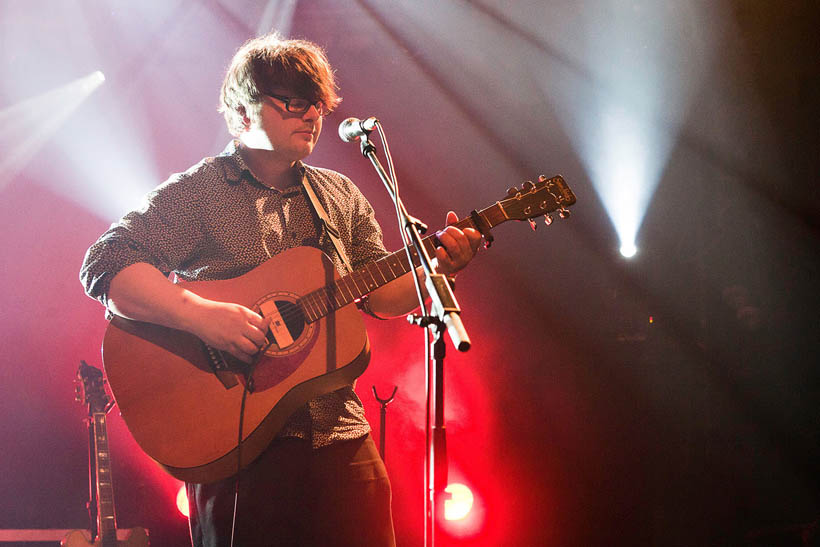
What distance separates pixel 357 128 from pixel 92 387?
2752mm

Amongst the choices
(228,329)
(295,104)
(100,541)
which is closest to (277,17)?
(295,104)

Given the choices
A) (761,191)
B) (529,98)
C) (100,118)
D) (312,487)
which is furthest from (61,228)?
(761,191)

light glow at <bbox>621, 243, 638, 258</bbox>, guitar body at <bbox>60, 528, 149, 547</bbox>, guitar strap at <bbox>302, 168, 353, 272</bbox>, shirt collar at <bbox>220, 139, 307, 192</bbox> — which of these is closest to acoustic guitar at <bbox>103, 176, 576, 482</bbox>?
guitar strap at <bbox>302, 168, 353, 272</bbox>

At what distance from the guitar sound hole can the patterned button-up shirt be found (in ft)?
0.63

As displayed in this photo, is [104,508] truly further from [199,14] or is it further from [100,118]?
[199,14]

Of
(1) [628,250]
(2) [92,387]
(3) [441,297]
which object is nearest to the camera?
(3) [441,297]

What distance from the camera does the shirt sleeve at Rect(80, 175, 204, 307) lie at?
189 centimetres

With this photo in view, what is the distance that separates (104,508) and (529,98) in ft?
14.0

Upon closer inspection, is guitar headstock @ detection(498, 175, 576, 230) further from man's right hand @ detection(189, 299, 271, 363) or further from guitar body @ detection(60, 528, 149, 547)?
guitar body @ detection(60, 528, 149, 547)

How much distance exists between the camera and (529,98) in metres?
4.80

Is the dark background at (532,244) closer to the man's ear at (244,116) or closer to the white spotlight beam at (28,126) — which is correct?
the white spotlight beam at (28,126)

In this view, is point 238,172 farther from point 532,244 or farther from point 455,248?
point 532,244

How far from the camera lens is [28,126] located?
13.6 ft

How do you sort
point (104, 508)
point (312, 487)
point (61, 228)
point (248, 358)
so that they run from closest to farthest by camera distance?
point (312, 487) → point (248, 358) → point (104, 508) → point (61, 228)
